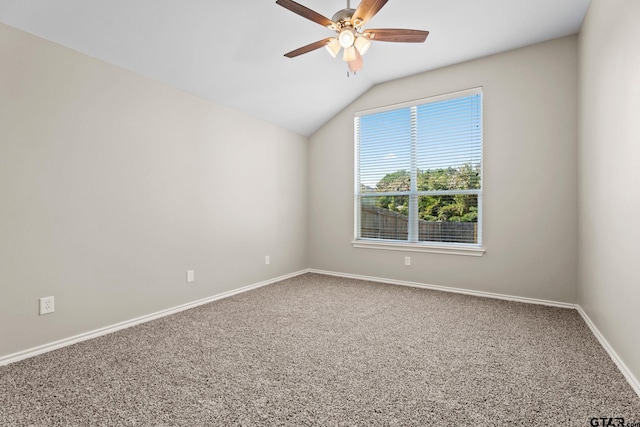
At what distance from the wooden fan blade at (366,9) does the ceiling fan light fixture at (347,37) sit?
80mm

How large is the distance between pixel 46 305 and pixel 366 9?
3034 millimetres

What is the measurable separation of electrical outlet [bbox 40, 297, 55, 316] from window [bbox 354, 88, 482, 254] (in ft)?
11.0

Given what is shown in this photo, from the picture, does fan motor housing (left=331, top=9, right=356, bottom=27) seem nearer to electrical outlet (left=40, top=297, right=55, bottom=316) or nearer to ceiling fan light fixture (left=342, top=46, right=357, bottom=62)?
ceiling fan light fixture (left=342, top=46, right=357, bottom=62)

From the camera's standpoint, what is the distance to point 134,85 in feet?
8.91

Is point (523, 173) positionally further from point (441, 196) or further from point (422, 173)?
point (422, 173)

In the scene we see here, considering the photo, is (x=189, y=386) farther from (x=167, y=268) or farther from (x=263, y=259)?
(x=263, y=259)

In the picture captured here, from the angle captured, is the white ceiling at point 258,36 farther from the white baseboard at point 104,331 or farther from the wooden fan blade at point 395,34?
the white baseboard at point 104,331

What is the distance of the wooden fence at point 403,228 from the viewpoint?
3.75 meters

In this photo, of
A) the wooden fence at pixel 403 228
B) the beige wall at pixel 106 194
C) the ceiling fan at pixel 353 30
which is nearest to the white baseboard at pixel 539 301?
the wooden fence at pixel 403 228

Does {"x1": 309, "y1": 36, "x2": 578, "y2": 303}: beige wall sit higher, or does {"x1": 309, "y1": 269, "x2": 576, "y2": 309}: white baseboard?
{"x1": 309, "y1": 36, "x2": 578, "y2": 303}: beige wall

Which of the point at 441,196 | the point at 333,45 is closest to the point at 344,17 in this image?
the point at 333,45

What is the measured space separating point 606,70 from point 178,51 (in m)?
3.31

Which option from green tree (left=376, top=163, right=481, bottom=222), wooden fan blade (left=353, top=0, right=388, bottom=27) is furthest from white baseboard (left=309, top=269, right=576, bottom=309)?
wooden fan blade (left=353, top=0, right=388, bottom=27)

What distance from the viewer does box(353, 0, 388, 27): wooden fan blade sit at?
78.6 inches
